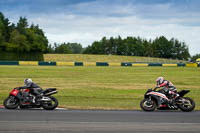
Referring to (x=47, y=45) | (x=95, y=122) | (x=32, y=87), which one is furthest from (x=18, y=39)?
(x=95, y=122)

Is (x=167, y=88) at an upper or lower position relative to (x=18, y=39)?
lower

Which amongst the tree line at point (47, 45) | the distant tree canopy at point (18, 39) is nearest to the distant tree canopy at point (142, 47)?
the tree line at point (47, 45)

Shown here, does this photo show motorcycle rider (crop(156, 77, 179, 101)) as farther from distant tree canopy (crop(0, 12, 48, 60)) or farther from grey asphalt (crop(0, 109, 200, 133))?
distant tree canopy (crop(0, 12, 48, 60))

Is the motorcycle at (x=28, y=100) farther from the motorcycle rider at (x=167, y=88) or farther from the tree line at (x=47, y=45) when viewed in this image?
the tree line at (x=47, y=45)

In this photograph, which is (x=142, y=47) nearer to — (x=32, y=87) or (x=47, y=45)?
(x=47, y=45)

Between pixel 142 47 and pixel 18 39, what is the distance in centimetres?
6921

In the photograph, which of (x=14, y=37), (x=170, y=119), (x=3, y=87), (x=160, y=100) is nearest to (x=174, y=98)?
(x=160, y=100)

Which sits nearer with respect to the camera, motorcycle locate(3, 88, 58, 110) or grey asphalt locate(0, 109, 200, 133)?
grey asphalt locate(0, 109, 200, 133)

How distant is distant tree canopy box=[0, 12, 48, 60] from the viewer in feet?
299

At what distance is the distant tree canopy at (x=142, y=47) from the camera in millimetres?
149000

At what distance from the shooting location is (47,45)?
119 m

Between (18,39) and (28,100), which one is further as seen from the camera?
(18,39)

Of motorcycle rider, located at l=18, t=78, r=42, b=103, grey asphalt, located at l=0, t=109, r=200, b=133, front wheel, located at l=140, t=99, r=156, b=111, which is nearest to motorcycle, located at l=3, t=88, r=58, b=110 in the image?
motorcycle rider, located at l=18, t=78, r=42, b=103

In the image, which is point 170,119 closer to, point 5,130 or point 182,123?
point 182,123
